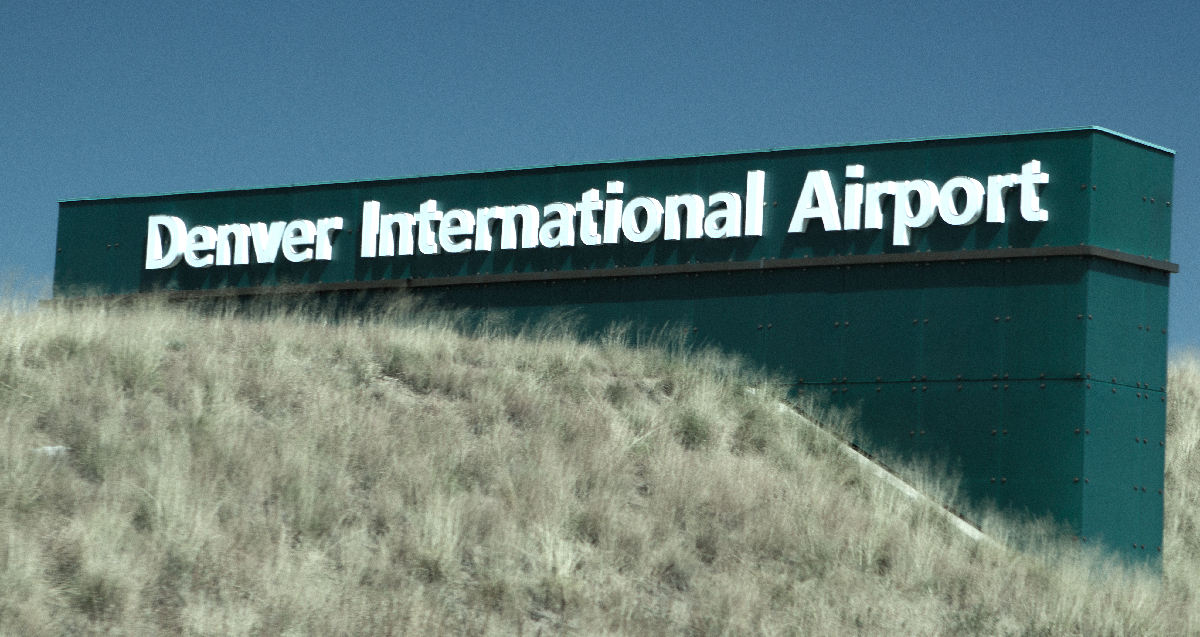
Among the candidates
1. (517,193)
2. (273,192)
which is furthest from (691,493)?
(273,192)

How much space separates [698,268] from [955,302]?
10.8 feet

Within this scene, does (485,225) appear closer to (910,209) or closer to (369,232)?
(369,232)

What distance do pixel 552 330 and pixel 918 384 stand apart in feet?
15.7

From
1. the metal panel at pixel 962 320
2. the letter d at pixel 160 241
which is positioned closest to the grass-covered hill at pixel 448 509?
the metal panel at pixel 962 320

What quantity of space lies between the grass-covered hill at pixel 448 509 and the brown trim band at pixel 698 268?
1.68 m

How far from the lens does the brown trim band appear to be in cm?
1568

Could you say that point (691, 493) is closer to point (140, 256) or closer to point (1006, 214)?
point (1006, 214)

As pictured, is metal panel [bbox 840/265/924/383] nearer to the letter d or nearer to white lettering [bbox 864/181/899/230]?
white lettering [bbox 864/181/899/230]

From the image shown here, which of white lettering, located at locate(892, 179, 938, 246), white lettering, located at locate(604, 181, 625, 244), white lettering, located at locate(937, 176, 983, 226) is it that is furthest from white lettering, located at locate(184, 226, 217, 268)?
white lettering, located at locate(937, 176, 983, 226)

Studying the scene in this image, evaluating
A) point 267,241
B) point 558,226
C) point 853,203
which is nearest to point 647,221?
point 558,226

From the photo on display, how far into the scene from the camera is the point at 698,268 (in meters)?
17.8

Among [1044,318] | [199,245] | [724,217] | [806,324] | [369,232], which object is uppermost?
[724,217]

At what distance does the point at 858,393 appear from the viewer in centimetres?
1661

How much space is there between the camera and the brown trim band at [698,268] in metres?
15.7
